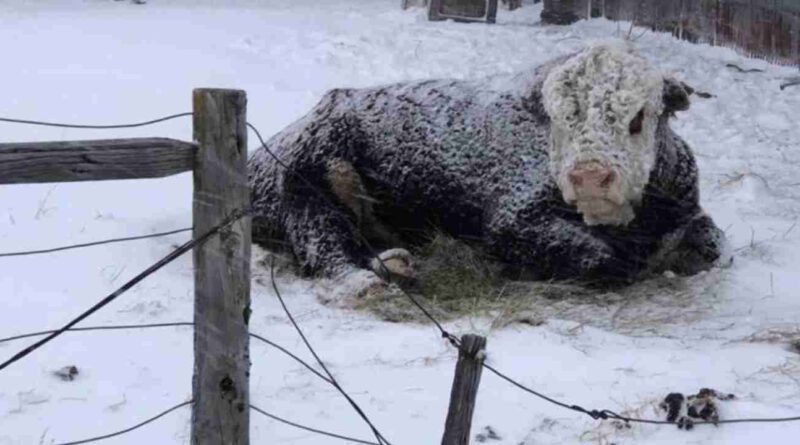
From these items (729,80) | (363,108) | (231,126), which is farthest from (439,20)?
(231,126)

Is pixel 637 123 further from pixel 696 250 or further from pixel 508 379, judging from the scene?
pixel 508 379

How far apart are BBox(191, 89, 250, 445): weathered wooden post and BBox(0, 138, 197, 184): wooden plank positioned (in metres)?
0.08

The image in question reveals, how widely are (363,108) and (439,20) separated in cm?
833

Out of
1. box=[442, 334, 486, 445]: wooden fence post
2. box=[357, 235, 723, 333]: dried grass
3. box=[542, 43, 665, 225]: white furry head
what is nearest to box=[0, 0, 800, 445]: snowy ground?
box=[357, 235, 723, 333]: dried grass

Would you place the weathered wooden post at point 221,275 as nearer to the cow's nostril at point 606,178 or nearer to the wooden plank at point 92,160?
the wooden plank at point 92,160

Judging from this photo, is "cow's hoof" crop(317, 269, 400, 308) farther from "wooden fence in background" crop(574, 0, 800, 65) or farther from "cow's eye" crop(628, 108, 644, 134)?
"wooden fence in background" crop(574, 0, 800, 65)

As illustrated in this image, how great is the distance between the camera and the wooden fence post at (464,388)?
11.0ft

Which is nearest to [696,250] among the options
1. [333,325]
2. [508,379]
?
[333,325]

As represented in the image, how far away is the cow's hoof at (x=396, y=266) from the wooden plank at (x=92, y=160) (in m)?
2.88

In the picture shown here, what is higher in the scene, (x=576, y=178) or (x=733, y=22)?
(x=733, y=22)

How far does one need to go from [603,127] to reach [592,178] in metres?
0.34

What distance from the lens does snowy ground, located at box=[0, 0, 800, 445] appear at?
462 cm

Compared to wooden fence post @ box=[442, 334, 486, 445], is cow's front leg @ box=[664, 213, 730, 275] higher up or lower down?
higher up

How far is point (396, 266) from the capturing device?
21.3 ft
